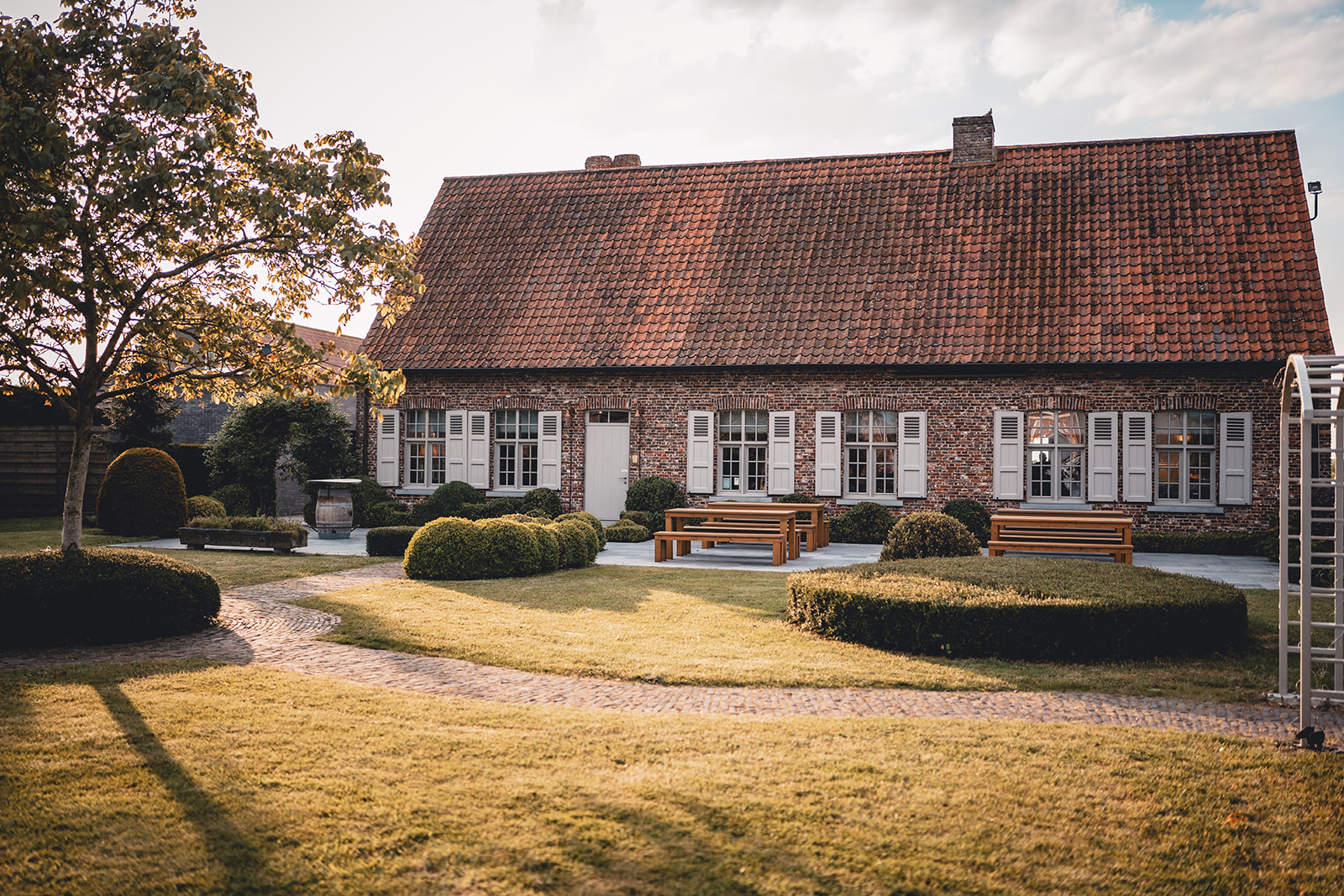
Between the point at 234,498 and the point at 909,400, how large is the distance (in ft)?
49.4

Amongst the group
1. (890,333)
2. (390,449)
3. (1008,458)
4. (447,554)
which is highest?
(890,333)

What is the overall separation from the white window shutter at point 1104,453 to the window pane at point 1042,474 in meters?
0.72

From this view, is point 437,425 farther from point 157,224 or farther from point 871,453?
point 157,224

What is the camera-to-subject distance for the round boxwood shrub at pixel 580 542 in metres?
13.9

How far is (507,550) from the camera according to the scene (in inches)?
506

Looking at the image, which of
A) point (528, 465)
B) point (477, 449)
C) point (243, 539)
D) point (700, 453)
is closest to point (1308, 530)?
point (700, 453)

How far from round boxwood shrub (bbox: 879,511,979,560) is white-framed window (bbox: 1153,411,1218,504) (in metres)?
7.46

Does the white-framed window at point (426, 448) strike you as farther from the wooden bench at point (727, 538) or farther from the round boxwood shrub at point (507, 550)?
the round boxwood shrub at point (507, 550)

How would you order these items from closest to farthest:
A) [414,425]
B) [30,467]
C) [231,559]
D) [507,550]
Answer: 1. [507,550]
2. [231,559]
3. [414,425]
4. [30,467]

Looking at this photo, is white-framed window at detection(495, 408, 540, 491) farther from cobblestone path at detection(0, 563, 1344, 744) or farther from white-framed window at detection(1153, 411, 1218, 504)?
white-framed window at detection(1153, 411, 1218, 504)

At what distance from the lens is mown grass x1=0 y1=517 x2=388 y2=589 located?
12.7 metres

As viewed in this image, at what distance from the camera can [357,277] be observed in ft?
29.0

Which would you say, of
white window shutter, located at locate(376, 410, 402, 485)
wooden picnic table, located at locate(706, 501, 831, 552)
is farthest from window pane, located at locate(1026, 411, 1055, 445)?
white window shutter, located at locate(376, 410, 402, 485)

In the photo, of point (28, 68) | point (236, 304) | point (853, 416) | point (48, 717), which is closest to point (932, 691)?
point (48, 717)
